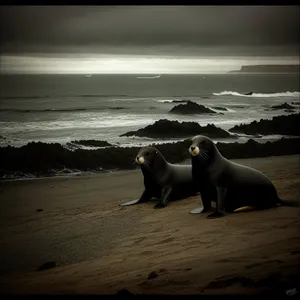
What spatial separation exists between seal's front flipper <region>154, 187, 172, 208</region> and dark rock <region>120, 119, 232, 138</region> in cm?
48

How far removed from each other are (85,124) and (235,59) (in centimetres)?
139

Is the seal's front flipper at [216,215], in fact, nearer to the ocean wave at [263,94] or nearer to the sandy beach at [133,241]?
the sandy beach at [133,241]

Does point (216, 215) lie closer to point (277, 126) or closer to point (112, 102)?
point (277, 126)

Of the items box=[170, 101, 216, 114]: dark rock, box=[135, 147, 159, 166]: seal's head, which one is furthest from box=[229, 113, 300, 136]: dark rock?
box=[135, 147, 159, 166]: seal's head

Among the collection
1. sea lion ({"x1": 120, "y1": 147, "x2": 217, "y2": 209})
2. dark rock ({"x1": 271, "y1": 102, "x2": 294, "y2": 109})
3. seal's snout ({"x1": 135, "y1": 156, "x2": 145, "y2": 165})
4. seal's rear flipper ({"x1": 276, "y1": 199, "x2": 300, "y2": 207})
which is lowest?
seal's rear flipper ({"x1": 276, "y1": 199, "x2": 300, "y2": 207})

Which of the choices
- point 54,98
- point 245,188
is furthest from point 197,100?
point 54,98

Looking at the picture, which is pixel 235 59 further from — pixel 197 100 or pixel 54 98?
pixel 54 98

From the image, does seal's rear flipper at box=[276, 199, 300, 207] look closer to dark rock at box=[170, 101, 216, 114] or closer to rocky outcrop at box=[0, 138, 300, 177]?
rocky outcrop at box=[0, 138, 300, 177]

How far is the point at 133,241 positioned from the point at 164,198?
2.47 feet

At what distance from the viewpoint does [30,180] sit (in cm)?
398

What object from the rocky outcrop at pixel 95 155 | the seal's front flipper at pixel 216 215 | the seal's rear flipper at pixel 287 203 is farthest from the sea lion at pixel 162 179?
the seal's rear flipper at pixel 287 203

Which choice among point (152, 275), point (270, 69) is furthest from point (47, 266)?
point (270, 69)

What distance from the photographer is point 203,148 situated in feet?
11.9

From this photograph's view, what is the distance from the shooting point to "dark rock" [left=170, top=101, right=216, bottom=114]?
152 inches
